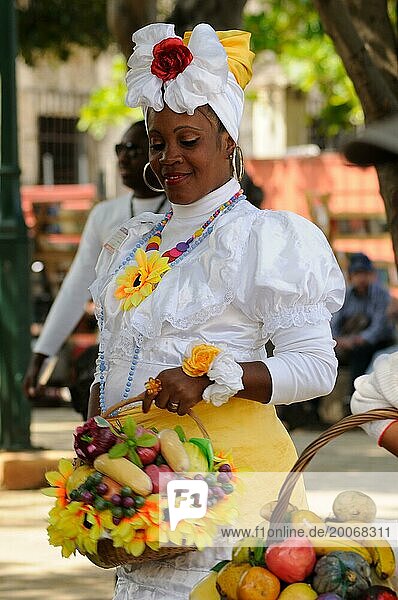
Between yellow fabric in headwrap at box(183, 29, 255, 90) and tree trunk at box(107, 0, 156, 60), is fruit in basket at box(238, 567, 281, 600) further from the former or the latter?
tree trunk at box(107, 0, 156, 60)

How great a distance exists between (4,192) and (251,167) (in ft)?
36.7

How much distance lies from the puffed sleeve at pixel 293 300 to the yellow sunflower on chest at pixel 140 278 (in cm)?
26

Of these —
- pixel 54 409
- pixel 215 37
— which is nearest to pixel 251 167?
A: pixel 54 409

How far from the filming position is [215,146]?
12.6 ft

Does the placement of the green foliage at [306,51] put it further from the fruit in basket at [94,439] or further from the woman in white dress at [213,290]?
the fruit in basket at [94,439]

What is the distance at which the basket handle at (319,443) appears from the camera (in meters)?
3.21

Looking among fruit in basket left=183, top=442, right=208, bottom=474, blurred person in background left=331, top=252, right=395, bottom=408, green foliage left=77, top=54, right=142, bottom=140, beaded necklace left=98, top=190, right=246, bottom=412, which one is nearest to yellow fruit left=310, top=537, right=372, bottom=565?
fruit in basket left=183, top=442, right=208, bottom=474

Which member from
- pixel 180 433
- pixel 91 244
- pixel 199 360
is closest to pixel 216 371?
pixel 199 360

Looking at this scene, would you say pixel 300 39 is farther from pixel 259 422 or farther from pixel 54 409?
pixel 259 422

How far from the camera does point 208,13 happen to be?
9648mm

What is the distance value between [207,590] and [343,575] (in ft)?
1.30

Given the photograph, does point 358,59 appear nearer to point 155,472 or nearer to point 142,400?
point 142,400

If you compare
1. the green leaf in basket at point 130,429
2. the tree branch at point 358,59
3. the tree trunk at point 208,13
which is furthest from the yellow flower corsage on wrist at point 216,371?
the tree trunk at point 208,13

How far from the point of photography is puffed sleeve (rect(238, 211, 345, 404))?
3660mm
